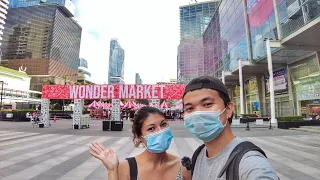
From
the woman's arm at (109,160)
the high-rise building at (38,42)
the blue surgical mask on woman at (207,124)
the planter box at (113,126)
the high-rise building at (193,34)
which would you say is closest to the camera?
the blue surgical mask on woman at (207,124)

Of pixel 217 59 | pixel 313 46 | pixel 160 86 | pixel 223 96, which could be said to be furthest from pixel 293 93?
pixel 223 96

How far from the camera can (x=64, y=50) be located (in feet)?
416

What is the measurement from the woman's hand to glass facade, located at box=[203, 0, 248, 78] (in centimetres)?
3128

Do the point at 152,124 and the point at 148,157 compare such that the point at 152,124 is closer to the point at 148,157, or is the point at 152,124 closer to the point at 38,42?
the point at 148,157

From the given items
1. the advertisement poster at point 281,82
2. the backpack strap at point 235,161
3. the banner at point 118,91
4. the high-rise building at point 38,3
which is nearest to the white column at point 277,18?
the advertisement poster at point 281,82

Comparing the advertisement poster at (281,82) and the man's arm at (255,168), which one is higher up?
the advertisement poster at (281,82)

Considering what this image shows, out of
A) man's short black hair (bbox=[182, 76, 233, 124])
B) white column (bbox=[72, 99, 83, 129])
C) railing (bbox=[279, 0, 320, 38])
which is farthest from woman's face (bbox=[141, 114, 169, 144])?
railing (bbox=[279, 0, 320, 38])

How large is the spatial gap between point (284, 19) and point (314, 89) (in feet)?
26.5

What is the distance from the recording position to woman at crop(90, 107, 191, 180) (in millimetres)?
1844

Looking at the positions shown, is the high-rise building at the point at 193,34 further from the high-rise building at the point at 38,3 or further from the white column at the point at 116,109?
the white column at the point at 116,109

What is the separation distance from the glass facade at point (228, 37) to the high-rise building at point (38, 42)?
96869mm

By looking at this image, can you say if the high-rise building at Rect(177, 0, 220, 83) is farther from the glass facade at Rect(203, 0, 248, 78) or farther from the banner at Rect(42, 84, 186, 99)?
the banner at Rect(42, 84, 186, 99)

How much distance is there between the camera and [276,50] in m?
22.3

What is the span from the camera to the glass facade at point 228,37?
31.7m
